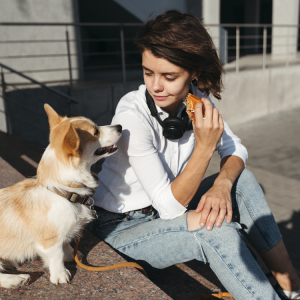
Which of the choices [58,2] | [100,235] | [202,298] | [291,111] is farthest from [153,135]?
[291,111]

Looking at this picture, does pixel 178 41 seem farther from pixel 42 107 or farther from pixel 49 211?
pixel 42 107

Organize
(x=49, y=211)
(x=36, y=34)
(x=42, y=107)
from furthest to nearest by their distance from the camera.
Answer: (x=36, y=34), (x=42, y=107), (x=49, y=211)

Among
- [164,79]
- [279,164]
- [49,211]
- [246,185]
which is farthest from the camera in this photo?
[279,164]

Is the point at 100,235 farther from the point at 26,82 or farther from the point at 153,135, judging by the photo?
the point at 26,82

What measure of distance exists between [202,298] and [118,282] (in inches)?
21.2

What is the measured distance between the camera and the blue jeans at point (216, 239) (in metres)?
1.64

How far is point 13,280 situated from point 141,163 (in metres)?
0.90

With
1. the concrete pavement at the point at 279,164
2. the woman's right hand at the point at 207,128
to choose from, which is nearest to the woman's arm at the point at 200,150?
the woman's right hand at the point at 207,128

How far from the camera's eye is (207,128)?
173 cm

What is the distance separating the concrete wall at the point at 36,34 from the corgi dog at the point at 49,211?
4.71 m

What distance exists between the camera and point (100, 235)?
210 centimetres

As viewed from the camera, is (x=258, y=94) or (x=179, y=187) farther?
(x=258, y=94)

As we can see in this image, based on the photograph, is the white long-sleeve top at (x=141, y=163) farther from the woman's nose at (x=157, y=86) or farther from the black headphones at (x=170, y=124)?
the woman's nose at (x=157, y=86)

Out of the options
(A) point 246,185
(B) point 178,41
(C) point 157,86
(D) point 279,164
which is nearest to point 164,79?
(C) point 157,86
